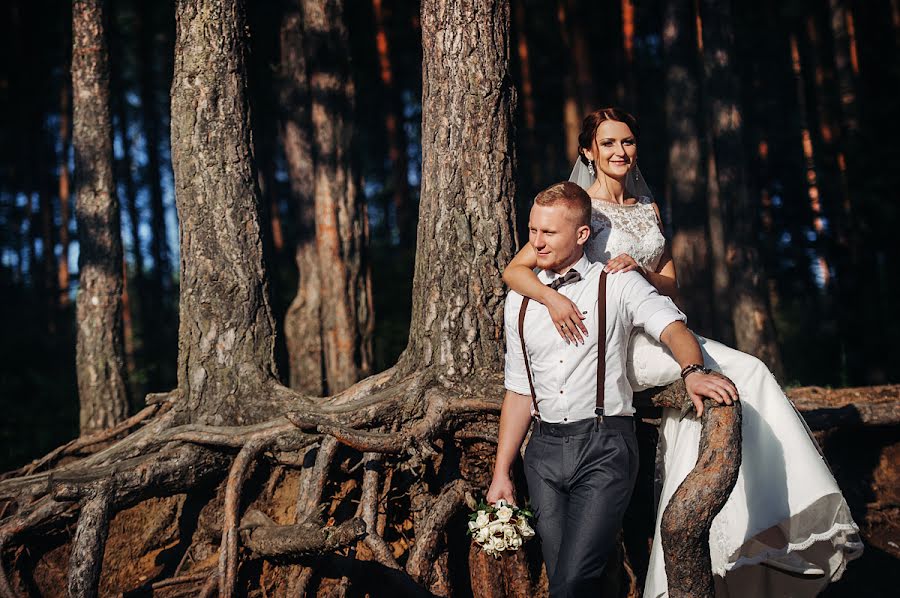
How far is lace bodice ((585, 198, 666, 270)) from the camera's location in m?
4.43

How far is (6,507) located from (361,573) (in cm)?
269

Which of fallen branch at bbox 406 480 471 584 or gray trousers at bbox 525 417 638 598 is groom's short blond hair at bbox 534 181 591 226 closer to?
gray trousers at bbox 525 417 638 598

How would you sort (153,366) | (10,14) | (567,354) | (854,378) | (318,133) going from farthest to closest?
1. (10,14)
2. (153,366)
3. (854,378)
4. (318,133)
5. (567,354)

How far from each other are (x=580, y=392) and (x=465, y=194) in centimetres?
196

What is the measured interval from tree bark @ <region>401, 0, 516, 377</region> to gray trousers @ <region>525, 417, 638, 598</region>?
1344 millimetres

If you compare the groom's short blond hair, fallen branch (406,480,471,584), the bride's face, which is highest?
the bride's face

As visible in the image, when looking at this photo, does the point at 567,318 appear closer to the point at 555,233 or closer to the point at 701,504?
the point at 555,233

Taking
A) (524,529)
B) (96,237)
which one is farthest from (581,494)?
(96,237)

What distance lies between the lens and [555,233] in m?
3.84

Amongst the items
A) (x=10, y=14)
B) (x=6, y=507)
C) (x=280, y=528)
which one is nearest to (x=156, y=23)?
(x=10, y=14)

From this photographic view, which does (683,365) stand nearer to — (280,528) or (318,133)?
(280,528)

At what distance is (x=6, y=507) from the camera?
5.28 m

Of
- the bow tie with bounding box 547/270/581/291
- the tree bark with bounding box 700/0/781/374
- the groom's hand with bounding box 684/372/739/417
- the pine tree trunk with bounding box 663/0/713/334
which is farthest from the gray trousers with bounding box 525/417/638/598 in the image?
the pine tree trunk with bounding box 663/0/713/334

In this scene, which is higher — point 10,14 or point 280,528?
point 10,14
